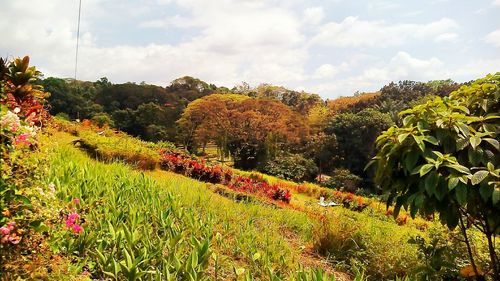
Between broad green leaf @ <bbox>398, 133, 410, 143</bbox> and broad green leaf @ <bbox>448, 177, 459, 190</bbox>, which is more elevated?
broad green leaf @ <bbox>398, 133, 410, 143</bbox>

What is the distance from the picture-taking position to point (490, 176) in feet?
9.65

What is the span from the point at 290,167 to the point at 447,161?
24232 mm

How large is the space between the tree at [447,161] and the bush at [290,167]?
22.8 metres

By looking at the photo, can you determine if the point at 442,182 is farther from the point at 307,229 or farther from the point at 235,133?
the point at 235,133

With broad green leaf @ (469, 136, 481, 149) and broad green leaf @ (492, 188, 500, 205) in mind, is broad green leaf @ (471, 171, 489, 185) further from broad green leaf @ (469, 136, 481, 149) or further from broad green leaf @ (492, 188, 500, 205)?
broad green leaf @ (469, 136, 481, 149)

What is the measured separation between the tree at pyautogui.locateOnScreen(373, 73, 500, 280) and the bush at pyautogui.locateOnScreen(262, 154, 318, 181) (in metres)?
22.8

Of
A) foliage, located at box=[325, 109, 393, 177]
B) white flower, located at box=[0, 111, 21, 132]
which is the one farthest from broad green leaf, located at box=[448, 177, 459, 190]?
foliage, located at box=[325, 109, 393, 177]

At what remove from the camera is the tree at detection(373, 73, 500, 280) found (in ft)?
9.76

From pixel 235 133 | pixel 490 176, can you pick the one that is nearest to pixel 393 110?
pixel 235 133

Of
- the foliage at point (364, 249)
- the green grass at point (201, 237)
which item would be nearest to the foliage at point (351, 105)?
the foliage at point (364, 249)

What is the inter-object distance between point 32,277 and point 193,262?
116 cm

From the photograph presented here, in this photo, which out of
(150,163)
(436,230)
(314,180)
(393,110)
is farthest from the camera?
(393,110)

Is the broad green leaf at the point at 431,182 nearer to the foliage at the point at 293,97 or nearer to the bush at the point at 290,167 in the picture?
the bush at the point at 290,167

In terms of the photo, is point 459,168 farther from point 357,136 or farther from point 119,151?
point 357,136
